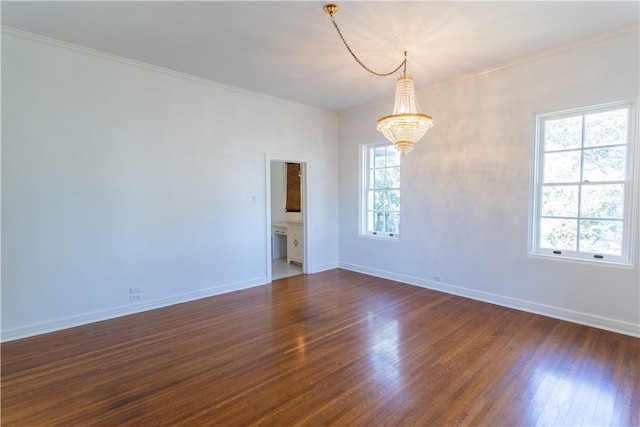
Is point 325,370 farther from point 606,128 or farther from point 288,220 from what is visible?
point 288,220

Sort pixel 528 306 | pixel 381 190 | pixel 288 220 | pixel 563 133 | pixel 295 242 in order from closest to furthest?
pixel 563 133 → pixel 528 306 → pixel 381 190 → pixel 295 242 → pixel 288 220

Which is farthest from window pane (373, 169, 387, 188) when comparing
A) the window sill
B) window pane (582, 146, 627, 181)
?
window pane (582, 146, 627, 181)

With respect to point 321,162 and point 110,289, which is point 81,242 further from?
point 321,162

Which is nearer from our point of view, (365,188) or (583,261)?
(583,261)

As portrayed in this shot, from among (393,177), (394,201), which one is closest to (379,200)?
(394,201)

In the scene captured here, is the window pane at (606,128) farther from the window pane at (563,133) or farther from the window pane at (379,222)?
the window pane at (379,222)

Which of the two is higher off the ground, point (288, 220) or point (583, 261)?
point (288, 220)

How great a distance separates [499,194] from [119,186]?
4736 millimetres

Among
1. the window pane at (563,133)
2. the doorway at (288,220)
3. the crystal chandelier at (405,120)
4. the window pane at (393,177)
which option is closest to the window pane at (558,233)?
the window pane at (563,133)

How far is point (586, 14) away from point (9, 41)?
549cm

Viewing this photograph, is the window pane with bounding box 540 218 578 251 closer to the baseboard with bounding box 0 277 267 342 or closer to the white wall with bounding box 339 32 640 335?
the white wall with bounding box 339 32 640 335

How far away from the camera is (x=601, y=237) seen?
3.40 m

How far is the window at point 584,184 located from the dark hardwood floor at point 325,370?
0.91m

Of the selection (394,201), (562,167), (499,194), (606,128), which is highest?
(606,128)
